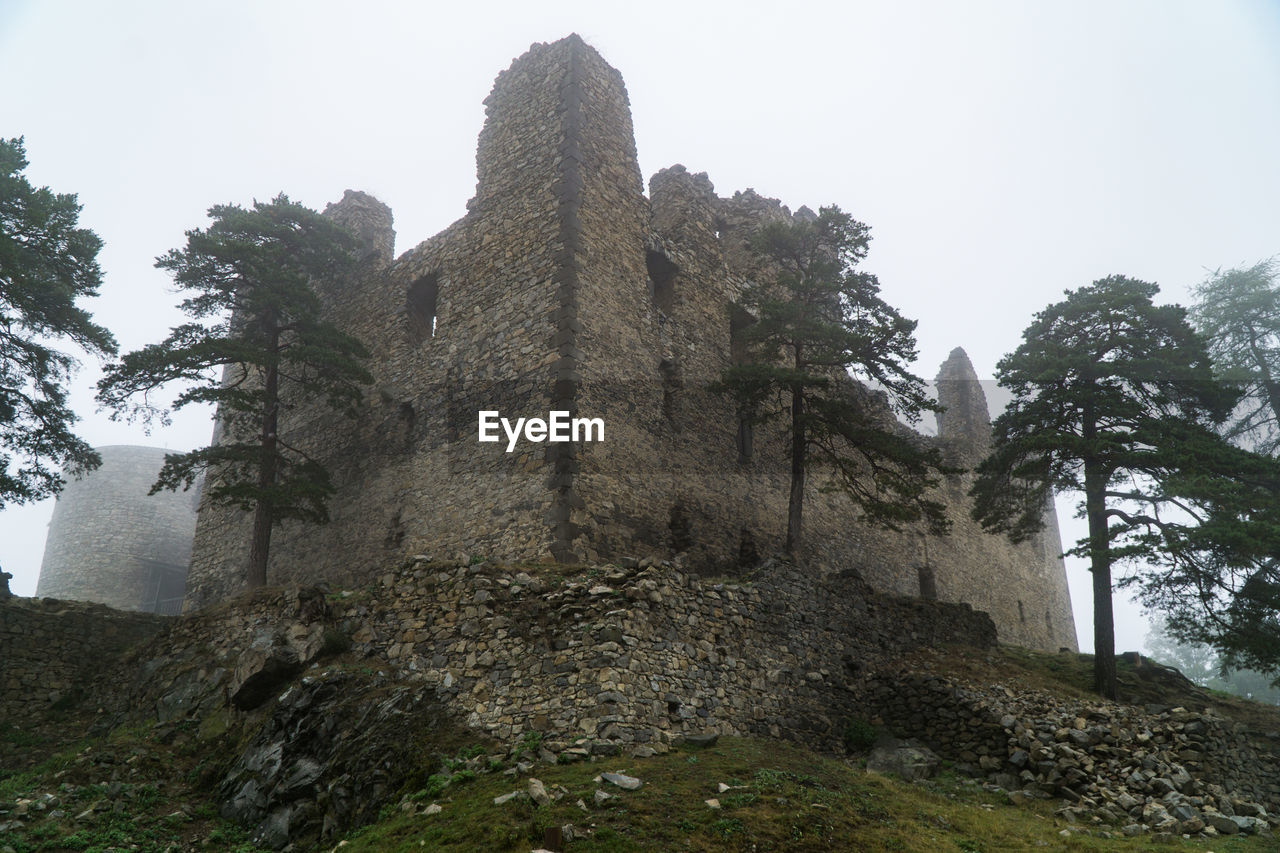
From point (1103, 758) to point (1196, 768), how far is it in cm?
131

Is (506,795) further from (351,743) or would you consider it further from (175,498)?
(175,498)

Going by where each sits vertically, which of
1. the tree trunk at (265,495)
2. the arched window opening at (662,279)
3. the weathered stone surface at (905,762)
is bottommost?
the weathered stone surface at (905,762)

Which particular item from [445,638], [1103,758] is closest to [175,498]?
[445,638]

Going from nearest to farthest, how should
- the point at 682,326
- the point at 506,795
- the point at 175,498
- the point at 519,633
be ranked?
the point at 506,795 → the point at 519,633 → the point at 682,326 → the point at 175,498

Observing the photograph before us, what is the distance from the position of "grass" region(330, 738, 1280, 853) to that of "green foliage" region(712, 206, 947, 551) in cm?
688

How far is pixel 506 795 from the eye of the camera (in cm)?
859

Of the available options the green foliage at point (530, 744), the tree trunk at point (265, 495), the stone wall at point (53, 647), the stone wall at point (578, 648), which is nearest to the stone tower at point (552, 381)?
the tree trunk at point (265, 495)

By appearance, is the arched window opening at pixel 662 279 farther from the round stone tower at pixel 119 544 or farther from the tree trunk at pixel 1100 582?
the round stone tower at pixel 119 544

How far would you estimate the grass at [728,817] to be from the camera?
312 inches

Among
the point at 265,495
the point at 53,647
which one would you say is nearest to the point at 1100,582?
the point at 265,495

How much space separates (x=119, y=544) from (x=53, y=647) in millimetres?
21336

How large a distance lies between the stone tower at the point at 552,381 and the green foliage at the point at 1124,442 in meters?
5.21

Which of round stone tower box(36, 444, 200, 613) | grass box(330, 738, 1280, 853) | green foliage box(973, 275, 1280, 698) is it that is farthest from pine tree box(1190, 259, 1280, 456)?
round stone tower box(36, 444, 200, 613)

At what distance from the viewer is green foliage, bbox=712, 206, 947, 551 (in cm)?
1666
